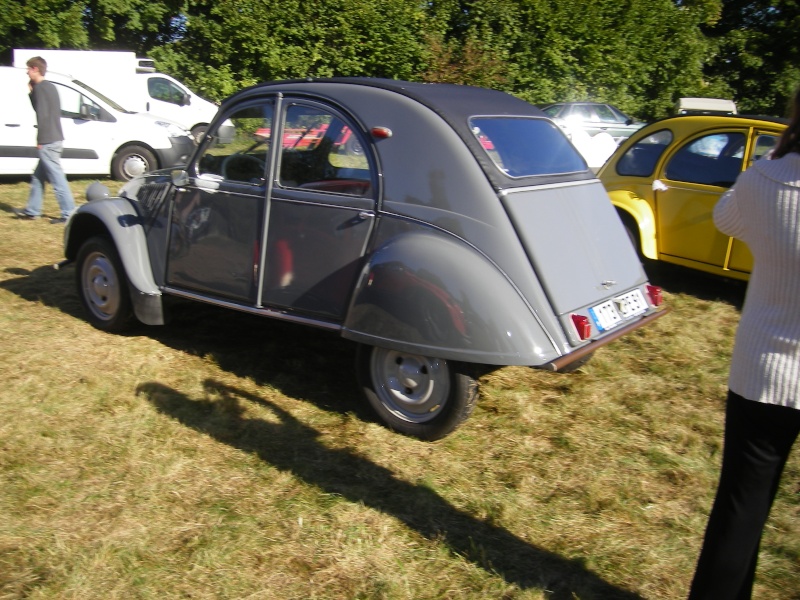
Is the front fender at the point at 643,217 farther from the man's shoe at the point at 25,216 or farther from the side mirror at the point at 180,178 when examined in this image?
the man's shoe at the point at 25,216

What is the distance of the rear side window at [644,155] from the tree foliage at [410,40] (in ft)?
40.5

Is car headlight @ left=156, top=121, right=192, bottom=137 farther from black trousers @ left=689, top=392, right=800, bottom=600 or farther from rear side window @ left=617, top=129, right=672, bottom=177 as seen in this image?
black trousers @ left=689, top=392, right=800, bottom=600

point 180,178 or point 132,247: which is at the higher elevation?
point 180,178

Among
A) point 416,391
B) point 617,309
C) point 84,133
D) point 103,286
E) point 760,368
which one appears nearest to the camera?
point 760,368

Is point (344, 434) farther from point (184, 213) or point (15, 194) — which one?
point (15, 194)

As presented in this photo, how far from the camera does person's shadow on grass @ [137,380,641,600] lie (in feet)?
10.8

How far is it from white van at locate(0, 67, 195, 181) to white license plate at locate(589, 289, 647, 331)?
344 inches

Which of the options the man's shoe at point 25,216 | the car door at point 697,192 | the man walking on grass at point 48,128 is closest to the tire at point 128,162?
the man's shoe at point 25,216

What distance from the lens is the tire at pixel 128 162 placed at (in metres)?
12.4

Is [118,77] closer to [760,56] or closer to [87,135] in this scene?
[87,135]

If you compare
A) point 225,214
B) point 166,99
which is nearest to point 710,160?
point 225,214

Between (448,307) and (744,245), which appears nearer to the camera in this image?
(448,307)

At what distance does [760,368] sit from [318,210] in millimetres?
2811

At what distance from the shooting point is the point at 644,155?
303 inches
